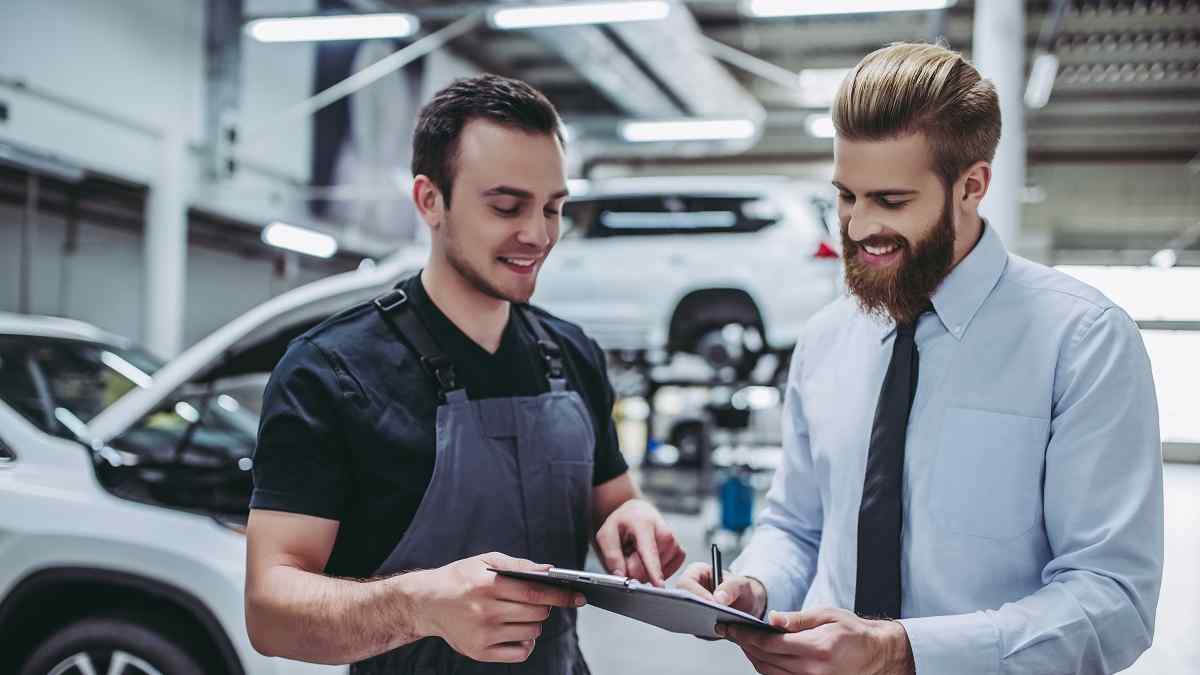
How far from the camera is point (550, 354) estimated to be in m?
1.51

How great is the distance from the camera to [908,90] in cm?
120

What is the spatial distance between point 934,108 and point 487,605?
0.84 m

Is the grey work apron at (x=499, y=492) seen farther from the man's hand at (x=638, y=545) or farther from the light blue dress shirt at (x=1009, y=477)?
the light blue dress shirt at (x=1009, y=477)

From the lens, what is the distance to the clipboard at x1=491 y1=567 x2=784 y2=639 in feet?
3.29

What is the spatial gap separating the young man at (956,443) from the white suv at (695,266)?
4154 millimetres

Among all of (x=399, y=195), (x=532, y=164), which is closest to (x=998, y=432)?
(x=532, y=164)

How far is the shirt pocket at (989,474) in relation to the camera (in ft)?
3.83

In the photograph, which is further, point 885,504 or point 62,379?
point 62,379

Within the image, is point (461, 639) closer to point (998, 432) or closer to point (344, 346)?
point (344, 346)

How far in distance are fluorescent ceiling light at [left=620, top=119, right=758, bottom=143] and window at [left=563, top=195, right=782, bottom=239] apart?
2341 mm

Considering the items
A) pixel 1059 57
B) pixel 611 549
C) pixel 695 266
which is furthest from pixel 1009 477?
pixel 1059 57

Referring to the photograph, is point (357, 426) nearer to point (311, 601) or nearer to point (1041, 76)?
point (311, 601)

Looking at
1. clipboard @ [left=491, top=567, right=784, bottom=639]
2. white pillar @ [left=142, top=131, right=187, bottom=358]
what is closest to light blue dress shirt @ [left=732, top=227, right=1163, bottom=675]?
clipboard @ [left=491, top=567, right=784, bottom=639]

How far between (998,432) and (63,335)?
2643 mm
